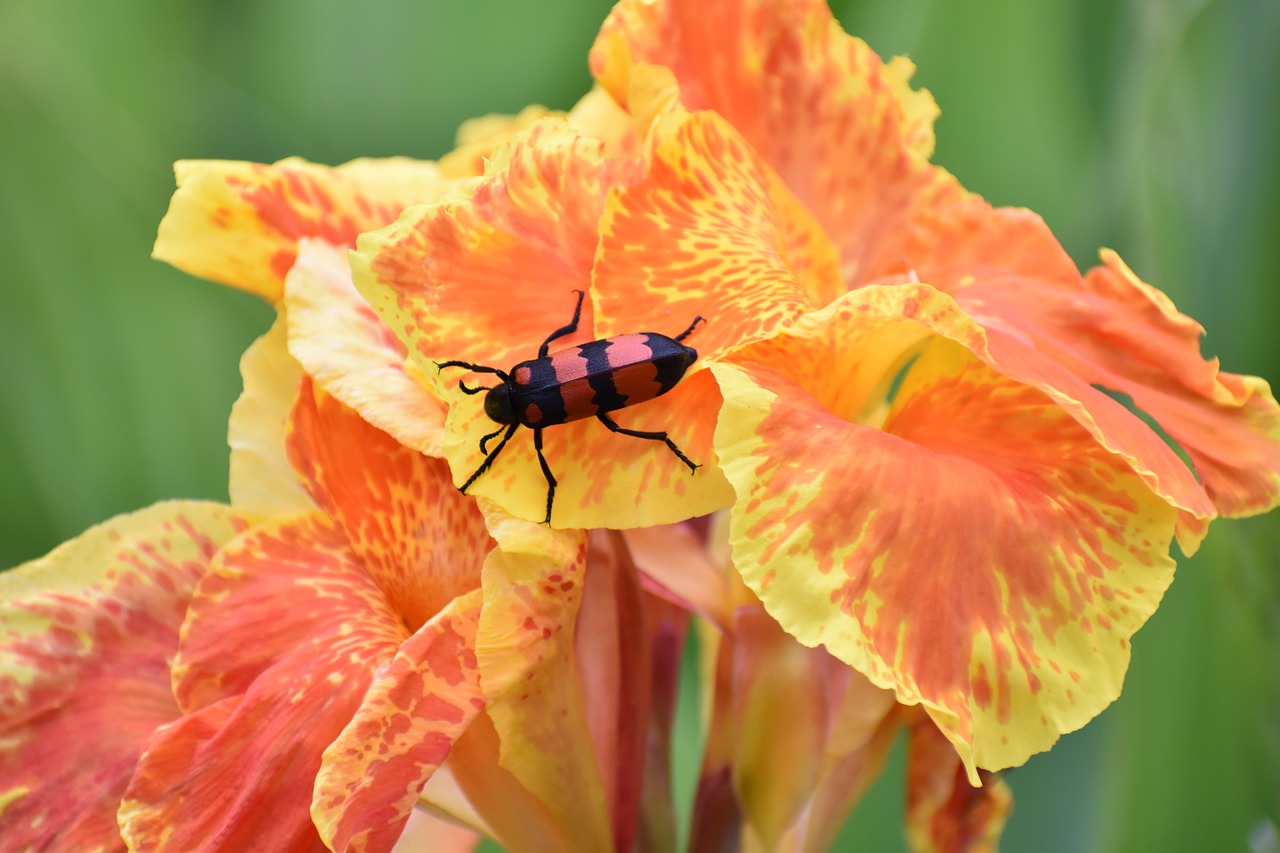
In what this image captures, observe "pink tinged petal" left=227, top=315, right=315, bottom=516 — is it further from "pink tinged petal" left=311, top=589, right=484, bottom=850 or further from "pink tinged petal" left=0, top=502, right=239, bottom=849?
"pink tinged petal" left=311, top=589, right=484, bottom=850

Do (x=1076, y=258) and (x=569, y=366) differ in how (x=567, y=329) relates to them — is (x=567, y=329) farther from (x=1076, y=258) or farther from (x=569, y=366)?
(x=1076, y=258)

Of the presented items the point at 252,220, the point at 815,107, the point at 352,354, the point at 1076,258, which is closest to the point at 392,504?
the point at 352,354

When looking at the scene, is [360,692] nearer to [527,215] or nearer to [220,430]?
Answer: [527,215]

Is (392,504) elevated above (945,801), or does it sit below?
above

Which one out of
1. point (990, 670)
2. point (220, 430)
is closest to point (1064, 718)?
point (990, 670)

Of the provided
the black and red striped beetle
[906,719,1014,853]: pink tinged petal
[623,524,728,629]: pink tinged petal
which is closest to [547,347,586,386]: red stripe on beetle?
the black and red striped beetle
